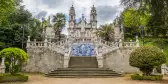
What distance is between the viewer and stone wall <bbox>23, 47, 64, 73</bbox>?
89.4 ft

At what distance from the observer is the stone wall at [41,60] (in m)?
27.2

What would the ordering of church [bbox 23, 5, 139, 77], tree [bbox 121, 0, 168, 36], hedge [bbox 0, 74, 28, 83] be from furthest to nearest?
1. church [bbox 23, 5, 139, 77]
2. hedge [bbox 0, 74, 28, 83]
3. tree [bbox 121, 0, 168, 36]

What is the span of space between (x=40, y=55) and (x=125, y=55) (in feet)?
34.0

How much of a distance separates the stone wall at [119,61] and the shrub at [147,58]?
8.20m

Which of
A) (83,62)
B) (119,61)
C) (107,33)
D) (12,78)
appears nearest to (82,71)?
(83,62)

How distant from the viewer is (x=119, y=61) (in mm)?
27656

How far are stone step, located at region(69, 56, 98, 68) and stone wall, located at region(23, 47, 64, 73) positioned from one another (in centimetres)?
216

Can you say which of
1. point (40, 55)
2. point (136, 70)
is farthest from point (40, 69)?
point (136, 70)

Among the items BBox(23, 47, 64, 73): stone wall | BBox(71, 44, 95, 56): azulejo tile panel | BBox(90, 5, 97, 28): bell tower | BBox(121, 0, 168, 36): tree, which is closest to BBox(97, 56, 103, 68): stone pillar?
BBox(71, 44, 95, 56): azulejo tile panel

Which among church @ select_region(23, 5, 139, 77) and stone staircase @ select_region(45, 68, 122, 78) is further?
church @ select_region(23, 5, 139, 77)

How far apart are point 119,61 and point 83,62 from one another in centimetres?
450

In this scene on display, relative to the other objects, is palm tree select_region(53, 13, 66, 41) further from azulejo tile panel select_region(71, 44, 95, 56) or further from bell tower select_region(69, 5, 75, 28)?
azulejo tile panel select_region(71, 44, 95, 56)

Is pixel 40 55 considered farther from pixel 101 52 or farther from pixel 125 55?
pixel 125 55

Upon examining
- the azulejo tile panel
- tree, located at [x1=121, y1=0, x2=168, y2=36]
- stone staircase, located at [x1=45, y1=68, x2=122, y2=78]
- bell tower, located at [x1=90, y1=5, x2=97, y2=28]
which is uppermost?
bell tower, located at [x1=90, y1=5, x2=97, y2=28]
